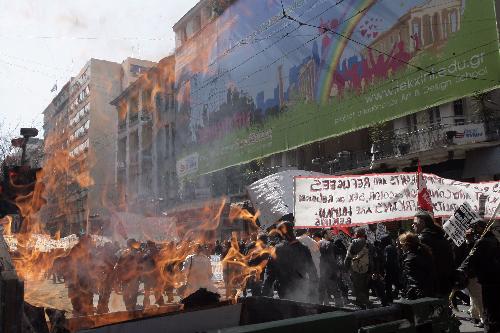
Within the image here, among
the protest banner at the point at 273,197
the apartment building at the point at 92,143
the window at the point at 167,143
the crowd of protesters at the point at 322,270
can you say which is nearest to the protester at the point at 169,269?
the crowd of protesters at the point at 322,270

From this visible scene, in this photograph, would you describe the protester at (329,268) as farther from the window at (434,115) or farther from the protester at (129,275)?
the window at (434,115)

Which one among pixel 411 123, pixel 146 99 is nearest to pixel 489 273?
pixel 411 123

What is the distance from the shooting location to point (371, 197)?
7.55 m

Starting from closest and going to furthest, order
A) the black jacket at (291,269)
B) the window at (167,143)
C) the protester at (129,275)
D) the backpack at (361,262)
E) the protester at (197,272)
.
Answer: the black jacket at (291,269) → the protester at (197,272) → the backpack at (361,262) → the protester at (129,275) → the window at (167,143)

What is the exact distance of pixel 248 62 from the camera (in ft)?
87.0

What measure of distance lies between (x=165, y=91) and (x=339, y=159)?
2446 centimetres

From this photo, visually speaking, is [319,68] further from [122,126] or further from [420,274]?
[122,126]

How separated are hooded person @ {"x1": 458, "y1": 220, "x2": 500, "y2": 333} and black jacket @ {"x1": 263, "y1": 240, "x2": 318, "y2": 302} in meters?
2.26

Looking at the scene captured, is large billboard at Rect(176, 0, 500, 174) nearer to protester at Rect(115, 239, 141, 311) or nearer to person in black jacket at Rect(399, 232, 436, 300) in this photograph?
protester at Rect(115, 239, 141, 311)

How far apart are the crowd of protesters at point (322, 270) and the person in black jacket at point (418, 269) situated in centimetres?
1

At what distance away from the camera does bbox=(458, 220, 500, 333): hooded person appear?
5309 mm

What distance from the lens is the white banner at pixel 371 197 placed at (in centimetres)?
746

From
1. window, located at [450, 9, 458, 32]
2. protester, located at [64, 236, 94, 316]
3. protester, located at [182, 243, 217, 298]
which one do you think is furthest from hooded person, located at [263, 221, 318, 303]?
window, located at [450, 9, 458, 32]

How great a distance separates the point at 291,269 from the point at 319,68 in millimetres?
16403
